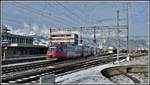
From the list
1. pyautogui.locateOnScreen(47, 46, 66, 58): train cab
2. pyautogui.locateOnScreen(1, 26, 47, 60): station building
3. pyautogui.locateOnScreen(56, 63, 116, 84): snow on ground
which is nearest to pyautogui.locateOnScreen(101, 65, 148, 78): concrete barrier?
pyautogui.locateOnScreen(56, 63, 116, 84): snow on ground

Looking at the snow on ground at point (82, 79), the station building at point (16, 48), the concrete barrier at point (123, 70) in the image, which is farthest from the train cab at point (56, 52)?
the snow on ground at point (82, 79)

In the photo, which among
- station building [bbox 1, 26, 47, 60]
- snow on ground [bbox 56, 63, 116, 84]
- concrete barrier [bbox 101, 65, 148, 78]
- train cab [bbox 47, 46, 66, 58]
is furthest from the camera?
station building [bbox 1, 26, 47, 60]

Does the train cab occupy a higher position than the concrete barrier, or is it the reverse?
the train cab

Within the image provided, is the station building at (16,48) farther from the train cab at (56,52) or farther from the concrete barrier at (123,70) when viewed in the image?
the concrete barrier at (123,70)

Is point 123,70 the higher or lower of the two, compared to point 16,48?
lower

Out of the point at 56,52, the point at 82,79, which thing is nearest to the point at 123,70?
the point at 56,52

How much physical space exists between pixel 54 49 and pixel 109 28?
57.4 feet

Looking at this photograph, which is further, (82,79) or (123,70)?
(123,70)

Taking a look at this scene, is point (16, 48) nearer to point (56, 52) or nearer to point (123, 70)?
point (56, 52)

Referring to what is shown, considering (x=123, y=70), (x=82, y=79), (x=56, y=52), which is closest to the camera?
(x=82, y=79)

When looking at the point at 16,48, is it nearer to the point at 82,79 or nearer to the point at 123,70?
the point at 123,70

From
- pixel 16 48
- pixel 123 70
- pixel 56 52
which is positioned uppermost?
pixel 16 48

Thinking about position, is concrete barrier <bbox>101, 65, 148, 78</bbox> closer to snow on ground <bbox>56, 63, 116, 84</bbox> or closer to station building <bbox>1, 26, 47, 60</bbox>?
snow on ground <bbox>56, 63, 116, 84</bbox>

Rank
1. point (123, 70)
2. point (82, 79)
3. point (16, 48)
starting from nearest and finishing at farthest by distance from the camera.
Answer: point (82, 79) < point (123, 70) < point (16, 48)
